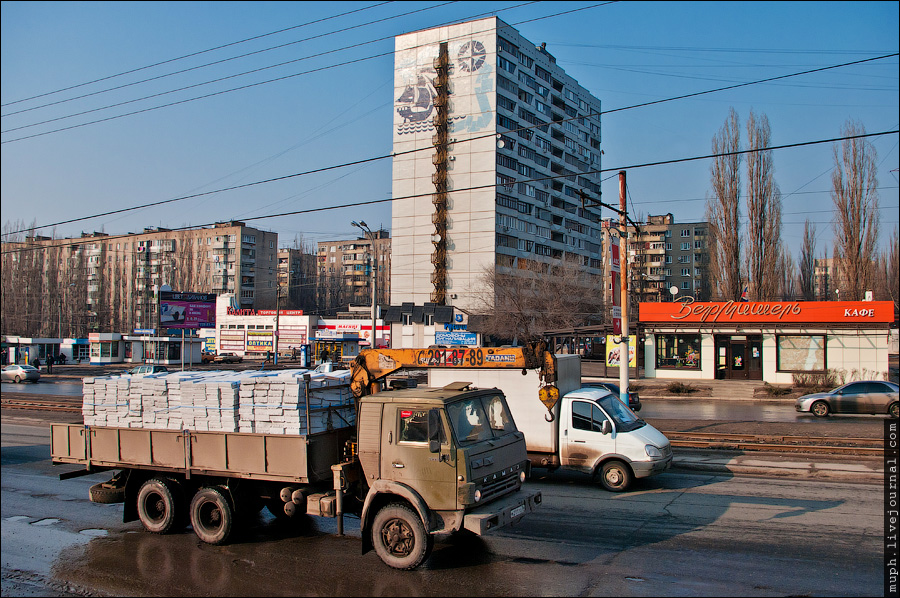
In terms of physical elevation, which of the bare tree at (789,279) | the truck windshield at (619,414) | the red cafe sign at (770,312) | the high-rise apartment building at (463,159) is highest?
the high-rise apartment building at (463,159)

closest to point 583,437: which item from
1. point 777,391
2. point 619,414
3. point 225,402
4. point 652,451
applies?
point 619,414

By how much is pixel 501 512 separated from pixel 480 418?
124 cm

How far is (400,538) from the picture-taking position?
25.5 ft

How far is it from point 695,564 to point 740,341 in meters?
32.4

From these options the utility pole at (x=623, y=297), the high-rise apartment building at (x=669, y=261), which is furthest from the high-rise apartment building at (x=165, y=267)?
the utility pole at (x=623, y=297)

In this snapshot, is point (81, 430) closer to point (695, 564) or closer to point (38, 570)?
point (38, 570)

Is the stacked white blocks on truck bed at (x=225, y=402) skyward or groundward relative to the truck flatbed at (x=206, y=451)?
skyward

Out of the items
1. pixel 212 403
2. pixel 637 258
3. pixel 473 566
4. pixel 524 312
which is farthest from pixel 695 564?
pixel 637 258

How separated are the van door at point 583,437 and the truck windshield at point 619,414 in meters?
0.18

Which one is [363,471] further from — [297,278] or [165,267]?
[297,278]

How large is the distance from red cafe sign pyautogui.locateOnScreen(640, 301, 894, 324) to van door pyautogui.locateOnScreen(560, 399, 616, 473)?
27090 millimetres

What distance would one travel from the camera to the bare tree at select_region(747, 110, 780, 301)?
43.7m

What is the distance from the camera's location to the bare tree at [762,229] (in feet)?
143

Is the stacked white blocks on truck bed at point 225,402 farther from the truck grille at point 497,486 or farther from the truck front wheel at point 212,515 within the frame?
the truck grille at point 497,486
